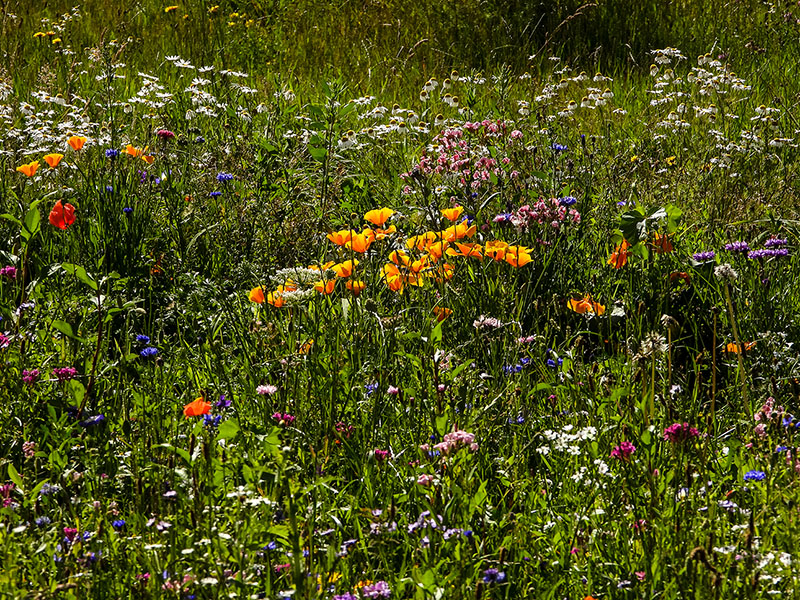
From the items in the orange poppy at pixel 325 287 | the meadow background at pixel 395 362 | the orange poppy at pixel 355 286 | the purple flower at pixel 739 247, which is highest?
the purple flower at pixel 739 247

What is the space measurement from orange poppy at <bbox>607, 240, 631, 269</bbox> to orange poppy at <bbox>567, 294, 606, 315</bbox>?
143mm

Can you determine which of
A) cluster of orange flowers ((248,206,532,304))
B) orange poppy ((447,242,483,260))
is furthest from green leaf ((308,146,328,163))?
orange poppy ((447,242,483,260))

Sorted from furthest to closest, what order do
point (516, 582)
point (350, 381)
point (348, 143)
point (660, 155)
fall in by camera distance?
1. point (660, 155)
2. point (348, 143)
3. point (350, 381)
4. point (516, 582)

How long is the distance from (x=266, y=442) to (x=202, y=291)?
1116 mm

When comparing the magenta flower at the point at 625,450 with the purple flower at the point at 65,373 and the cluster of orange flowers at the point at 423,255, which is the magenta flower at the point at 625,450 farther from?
the purple flower at the point at 65,373

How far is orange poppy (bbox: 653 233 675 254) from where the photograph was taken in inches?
106

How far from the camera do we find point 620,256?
267cm

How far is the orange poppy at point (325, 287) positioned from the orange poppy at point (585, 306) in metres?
0.70

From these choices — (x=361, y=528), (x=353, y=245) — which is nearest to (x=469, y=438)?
(x=361, y=528)

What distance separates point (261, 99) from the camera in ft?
16.3

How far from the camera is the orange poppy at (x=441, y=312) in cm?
239

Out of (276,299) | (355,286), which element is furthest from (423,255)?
(276,299)

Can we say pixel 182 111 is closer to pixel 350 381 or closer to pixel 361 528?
pixel 350 381

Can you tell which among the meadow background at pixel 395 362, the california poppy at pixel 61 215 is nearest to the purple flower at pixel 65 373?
the meadow background at pixel 395 362
